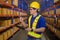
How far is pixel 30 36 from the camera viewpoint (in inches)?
127

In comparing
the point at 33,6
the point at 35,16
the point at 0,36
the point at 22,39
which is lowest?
the point at 22,39

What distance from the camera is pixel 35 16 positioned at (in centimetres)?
324

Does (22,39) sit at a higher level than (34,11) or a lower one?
lower

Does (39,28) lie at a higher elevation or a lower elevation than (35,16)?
lower

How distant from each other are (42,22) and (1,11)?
4.60 ft

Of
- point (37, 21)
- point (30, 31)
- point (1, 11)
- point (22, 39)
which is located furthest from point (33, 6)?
point (22, 39)

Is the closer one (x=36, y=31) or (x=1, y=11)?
(x=36, y=31)

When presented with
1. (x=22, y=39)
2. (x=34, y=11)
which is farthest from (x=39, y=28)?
(x=22, y=39)

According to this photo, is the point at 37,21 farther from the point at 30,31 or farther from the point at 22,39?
the point at 22,39

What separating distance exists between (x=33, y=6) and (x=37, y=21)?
0.32m

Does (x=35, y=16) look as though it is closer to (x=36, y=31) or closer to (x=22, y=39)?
(x=36, y=31)

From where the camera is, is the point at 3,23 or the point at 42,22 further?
the point at 3,23

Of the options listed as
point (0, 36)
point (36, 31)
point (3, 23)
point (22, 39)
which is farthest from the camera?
point (22, 39)

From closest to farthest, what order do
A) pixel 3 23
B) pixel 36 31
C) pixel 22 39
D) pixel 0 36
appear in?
pixel 36 31
pixel 0 36
pixel 3 23
pixel 22 39
